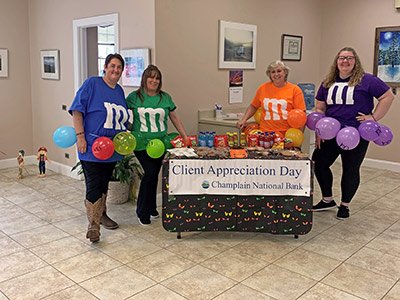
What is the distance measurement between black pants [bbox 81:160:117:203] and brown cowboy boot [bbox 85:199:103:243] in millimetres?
39

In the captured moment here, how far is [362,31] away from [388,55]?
0.53 meters

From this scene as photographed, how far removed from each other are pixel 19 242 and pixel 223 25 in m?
2.96

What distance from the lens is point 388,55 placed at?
5.72 metres

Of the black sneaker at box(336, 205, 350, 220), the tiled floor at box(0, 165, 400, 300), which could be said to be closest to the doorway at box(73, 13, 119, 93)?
the tiled floor at box(0, 165, 400, 300)

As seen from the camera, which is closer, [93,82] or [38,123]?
[93,82]

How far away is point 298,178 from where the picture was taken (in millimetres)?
3182

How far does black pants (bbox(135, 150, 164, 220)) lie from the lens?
3590 mm

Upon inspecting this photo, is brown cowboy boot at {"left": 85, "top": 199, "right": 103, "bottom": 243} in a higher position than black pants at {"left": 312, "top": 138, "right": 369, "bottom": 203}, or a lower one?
lower

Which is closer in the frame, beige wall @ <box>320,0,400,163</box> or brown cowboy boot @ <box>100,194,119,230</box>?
brown cowboy boot @ <box>100,194,119,230</box>

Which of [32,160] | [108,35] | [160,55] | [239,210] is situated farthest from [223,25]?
[32,160]

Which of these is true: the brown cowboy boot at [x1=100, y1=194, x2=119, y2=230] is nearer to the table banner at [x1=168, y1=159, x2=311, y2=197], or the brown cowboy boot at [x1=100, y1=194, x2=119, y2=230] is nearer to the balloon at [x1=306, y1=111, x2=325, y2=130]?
the table banner at [x1=168, y1=159, x2=311, y2=197]

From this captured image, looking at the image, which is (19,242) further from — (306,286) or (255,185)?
(306,286)

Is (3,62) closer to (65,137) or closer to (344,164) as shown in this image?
(65,137)

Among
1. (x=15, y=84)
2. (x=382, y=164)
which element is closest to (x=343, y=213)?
(x=382, y=164)
